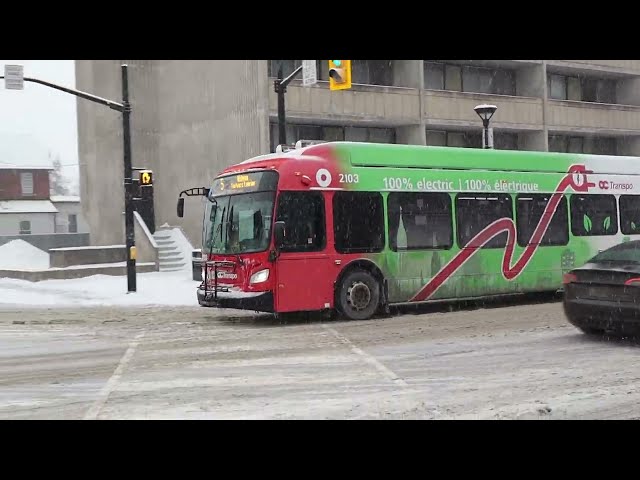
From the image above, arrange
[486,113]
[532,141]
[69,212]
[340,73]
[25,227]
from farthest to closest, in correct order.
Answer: [69,212]
[25,227]
[532,141]
[486,113]
[340,73]

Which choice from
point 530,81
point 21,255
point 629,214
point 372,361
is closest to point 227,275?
point 372,361

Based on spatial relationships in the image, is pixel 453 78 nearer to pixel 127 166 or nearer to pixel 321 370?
pixel 127 166

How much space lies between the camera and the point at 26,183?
63062 mm

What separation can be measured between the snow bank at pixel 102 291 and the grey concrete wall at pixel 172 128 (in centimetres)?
651

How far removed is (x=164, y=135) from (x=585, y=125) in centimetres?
1985

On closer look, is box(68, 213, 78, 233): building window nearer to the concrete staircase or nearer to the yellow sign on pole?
the concrete staircase

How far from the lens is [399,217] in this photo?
45.8 ft

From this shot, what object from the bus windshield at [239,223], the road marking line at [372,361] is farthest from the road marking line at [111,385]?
the road marking line at [372,361]

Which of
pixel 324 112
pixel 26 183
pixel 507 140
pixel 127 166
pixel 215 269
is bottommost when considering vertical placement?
pixel 215 269

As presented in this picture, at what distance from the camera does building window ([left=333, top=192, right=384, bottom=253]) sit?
1322 centimetres

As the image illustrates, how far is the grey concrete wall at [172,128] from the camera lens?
2748cm

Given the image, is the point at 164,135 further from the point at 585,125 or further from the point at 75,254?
the point at 585,125

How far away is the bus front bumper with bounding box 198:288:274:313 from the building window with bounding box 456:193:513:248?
4.36 metres

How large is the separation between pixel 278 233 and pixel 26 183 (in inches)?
2221
